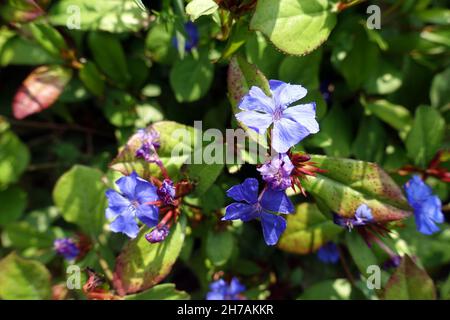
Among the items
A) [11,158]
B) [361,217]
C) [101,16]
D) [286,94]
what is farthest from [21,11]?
[361,217]

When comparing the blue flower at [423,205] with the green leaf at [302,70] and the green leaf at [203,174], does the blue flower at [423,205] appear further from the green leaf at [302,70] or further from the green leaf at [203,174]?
the green leaf at [203,174]

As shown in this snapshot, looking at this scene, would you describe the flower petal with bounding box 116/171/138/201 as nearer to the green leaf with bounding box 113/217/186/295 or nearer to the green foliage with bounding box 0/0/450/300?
the green foliage with bounding box 0/0/450/300

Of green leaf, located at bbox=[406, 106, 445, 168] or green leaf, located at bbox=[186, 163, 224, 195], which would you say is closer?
green leaf, located at bbox=[186, 163, 224, 195]

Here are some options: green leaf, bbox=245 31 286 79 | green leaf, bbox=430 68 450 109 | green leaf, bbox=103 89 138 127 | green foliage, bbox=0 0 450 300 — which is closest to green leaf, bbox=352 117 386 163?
green foliage, bbox=0 0 450 300

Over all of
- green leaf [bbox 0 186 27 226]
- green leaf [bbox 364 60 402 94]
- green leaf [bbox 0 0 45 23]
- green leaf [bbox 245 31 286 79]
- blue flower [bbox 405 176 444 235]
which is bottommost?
green leaf [bbox 0 186 27 226]

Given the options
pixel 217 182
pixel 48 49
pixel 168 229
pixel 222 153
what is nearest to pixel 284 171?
pixel 222 153

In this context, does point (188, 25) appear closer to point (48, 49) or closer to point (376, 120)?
point (48, 49)
